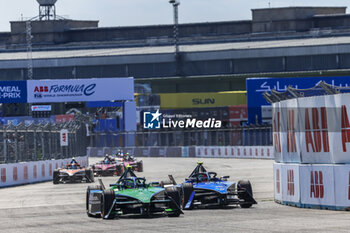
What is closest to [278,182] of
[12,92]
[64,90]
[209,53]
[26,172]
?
[26,172]

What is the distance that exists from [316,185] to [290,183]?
1.26 m

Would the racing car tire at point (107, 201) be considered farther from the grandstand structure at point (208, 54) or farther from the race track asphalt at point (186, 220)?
the grandstand structure at point (208, 54)

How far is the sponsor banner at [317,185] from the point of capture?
19000mm

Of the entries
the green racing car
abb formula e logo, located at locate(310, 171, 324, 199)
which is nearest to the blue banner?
abb formula e logo, located at locate(310, 171, 324, 199)

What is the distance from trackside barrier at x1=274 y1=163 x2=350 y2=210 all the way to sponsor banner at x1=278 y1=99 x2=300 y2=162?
28cm

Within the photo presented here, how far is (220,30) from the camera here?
107438 millimetres

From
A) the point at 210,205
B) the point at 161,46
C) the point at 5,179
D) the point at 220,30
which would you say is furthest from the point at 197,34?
the point at 210,205

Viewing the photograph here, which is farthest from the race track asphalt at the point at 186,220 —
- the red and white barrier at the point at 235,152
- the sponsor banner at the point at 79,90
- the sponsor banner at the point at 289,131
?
the red and white barrier at the point at 235,152

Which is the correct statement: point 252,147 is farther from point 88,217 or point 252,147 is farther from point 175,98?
point 88,217

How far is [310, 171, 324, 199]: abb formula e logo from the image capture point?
19.3m

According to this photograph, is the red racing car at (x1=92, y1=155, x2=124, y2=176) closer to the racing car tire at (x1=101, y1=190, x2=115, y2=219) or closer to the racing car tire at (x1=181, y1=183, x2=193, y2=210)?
the racing car tire at (x1=181, y1=183, x2=193, y2=210)

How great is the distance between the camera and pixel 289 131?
20938mm

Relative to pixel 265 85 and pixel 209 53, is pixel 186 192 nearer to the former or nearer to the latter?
pixel 265 85

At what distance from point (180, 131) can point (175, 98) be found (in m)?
15.0
